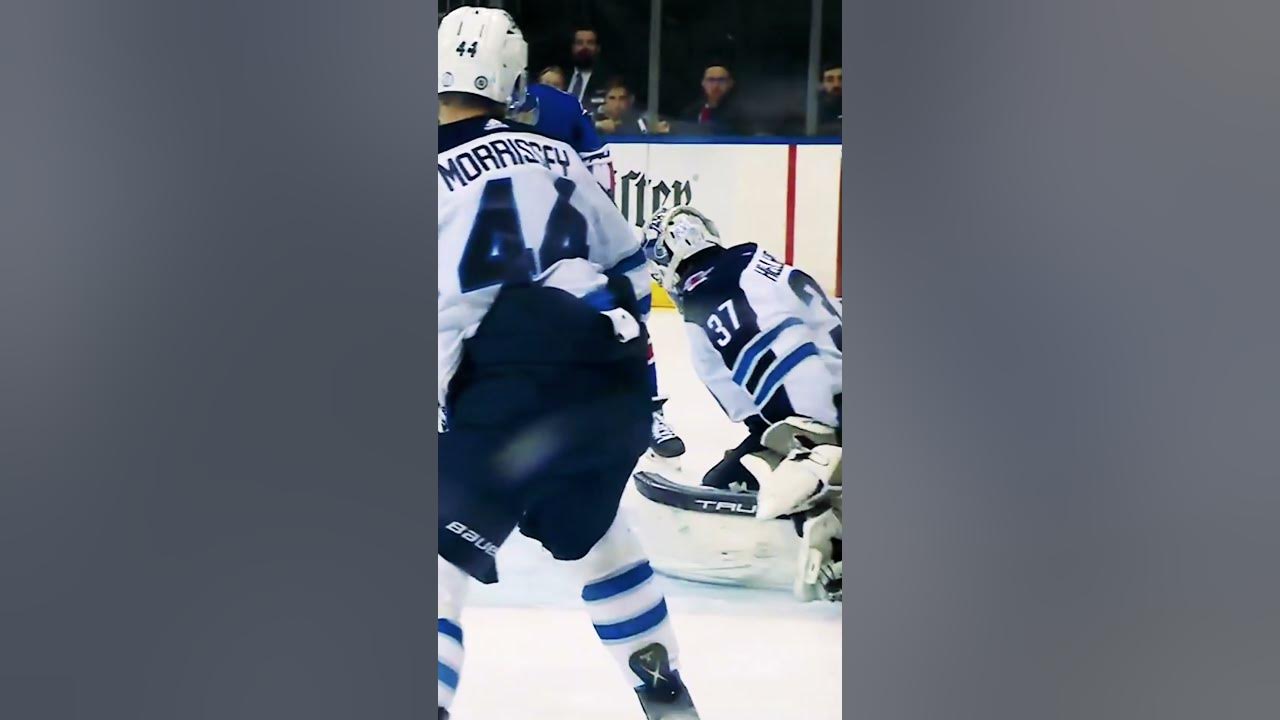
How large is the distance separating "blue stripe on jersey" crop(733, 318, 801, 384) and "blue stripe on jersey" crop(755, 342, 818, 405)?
1.8 inches

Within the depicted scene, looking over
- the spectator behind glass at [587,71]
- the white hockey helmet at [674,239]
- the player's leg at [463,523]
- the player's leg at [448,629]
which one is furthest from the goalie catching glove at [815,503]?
the spectator behind glass at [587,71]

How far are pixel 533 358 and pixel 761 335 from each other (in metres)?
0.48

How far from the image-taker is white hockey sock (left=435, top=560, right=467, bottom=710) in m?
2.45

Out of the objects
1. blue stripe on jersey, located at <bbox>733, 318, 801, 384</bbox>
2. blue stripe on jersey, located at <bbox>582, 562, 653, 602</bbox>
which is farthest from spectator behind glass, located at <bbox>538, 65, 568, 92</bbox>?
blue stripe on jersey, located at <bbox>582, 562, 653, 602</bbox>

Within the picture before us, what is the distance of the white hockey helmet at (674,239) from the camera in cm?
243

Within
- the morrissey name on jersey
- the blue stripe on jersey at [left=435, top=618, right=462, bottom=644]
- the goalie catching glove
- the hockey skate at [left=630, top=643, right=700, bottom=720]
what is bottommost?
the hockey skate at [left=630, top=643, right=700, bottom=720]

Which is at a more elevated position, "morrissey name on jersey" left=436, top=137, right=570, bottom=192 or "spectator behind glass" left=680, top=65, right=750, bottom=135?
"spectator behind glass" left=680, top=65, right=750, bottom=135

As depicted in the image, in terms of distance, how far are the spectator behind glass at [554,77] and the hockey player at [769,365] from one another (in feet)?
1.12

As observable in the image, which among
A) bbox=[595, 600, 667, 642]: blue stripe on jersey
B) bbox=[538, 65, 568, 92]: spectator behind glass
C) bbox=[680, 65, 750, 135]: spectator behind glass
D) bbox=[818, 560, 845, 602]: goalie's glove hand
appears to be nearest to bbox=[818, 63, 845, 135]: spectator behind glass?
bbox=[680, 65, 750, 135]: spectator behind glass

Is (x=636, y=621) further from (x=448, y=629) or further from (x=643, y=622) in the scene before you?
(x=448, y=629)

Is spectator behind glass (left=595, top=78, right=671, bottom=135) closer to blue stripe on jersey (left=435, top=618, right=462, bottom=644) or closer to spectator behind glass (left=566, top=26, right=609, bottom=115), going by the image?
spectator behind glass (left=566, top=26, right=609, bottom=115)

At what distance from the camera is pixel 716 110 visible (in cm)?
242
